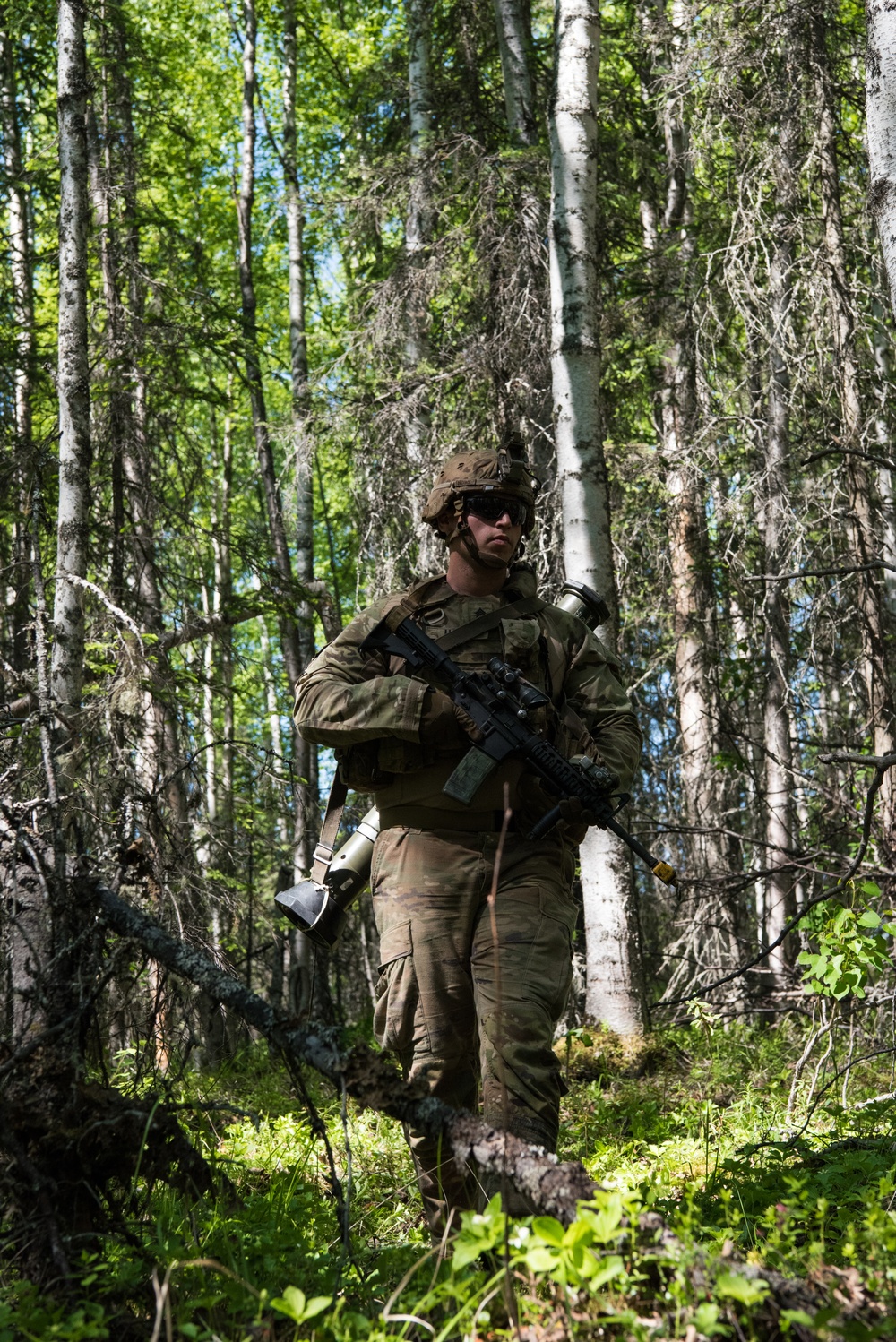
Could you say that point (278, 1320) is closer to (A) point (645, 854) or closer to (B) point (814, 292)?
(A) point (645, 854)

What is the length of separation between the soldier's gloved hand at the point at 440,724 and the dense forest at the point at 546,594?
0.86 meters

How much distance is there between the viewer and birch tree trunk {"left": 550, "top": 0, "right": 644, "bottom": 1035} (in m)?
6.87

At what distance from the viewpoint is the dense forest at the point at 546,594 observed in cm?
270

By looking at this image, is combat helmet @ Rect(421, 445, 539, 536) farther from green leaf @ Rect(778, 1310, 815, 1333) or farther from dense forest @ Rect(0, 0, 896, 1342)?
green leaf @ Rect(778, 1310, 815, 1333)

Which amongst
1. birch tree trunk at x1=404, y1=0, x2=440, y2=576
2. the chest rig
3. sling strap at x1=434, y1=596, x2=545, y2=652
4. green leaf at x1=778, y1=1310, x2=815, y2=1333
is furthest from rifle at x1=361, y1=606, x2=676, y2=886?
birch tree trunk at x1=404, y1=0, x2=440, y2=576

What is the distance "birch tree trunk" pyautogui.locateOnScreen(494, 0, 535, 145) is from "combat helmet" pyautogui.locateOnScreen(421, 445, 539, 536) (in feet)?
20.0

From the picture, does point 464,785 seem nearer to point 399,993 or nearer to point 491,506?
point 399,993

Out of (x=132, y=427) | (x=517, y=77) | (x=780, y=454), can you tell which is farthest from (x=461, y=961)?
(x=517, y=77)

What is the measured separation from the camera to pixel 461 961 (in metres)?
3.85

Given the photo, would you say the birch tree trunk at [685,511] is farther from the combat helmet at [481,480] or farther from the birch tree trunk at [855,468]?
the combat helmet at [481,480]

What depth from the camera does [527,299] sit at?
28.1ft

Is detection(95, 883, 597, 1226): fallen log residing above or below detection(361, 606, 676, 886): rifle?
below

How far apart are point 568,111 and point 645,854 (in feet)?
16.6

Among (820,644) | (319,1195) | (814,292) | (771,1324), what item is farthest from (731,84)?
(771,1324)
